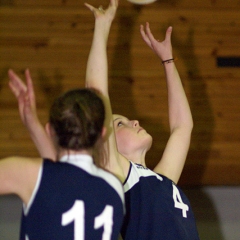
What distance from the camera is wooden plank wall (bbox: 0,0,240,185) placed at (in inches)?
94.9

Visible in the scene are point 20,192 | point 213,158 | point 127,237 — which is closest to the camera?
point 20,192

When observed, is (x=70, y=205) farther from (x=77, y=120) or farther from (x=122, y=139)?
(x=122, y=139)

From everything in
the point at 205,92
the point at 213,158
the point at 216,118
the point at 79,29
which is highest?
the point at 79,29

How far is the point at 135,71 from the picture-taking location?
8.02 ft

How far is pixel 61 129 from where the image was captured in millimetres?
930

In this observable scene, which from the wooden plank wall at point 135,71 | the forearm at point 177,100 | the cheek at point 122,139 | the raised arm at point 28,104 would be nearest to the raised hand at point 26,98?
the raised arm at point 28,104

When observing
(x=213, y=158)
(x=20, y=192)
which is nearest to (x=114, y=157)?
(x=20, y=192)

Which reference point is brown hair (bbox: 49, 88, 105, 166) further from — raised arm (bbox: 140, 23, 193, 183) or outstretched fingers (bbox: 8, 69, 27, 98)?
raised arm (bbox: 140, 23, 193, 183)

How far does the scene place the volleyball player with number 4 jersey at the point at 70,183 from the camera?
2.93 feet

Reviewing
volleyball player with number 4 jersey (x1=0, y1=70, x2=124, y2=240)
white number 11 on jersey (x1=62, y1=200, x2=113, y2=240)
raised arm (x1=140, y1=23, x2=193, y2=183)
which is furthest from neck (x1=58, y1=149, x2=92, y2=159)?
raised arm (x1=140, y1=23, x2=193, y2=183)

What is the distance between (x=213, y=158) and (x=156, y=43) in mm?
1092

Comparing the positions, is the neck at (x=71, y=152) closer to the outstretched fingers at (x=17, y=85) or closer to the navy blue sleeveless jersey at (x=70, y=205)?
the navy blue sleeveless jersey at (x=70, y=205)

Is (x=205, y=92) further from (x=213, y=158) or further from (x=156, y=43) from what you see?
(x=156, y=43)

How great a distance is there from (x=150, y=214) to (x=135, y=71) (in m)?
1.34
